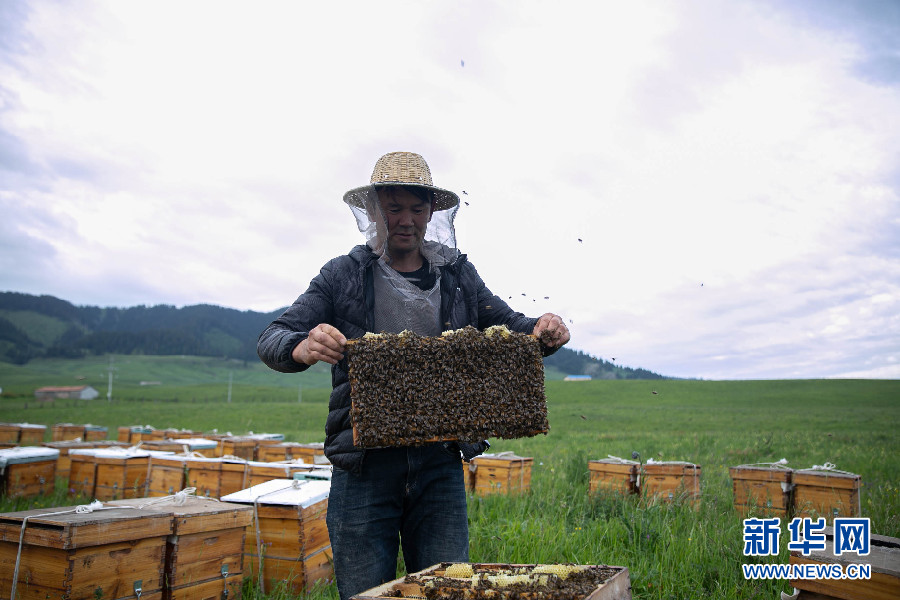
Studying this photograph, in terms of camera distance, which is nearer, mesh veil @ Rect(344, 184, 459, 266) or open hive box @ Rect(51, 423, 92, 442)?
mesh veil @ Rect(344, 184, 459, 266)

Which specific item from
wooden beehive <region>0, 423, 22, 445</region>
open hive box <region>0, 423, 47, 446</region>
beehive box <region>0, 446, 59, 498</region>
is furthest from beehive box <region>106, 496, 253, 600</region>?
wooden beehive <region>0, 423, 22, 445</region>

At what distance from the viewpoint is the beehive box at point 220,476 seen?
26.9 ft

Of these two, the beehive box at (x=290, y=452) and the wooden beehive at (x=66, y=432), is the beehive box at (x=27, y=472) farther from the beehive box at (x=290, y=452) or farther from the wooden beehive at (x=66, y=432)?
the wooden beehive at (x=66, y=432)

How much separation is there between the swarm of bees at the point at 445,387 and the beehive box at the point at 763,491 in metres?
5.98

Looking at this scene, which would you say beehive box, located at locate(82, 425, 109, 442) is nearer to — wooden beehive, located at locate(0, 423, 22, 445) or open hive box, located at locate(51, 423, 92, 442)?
open hive box, located at locate(51, 423, 92, 442)

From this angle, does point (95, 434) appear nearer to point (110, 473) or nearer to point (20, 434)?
point (20, 434)

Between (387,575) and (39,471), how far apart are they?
942 cm

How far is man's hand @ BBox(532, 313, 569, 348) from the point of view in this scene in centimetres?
342

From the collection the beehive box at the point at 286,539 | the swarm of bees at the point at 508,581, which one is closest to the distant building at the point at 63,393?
the beehive box at the point at 286,539

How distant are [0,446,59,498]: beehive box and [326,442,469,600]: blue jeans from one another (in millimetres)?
8980

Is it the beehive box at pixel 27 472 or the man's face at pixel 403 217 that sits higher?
the man's face at pixel 403 217

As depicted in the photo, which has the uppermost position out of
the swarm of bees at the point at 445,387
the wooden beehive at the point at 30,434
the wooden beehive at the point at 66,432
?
the swarm of bees at the point at 445,387

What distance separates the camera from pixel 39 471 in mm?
9914

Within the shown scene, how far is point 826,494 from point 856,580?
4.80 metres
